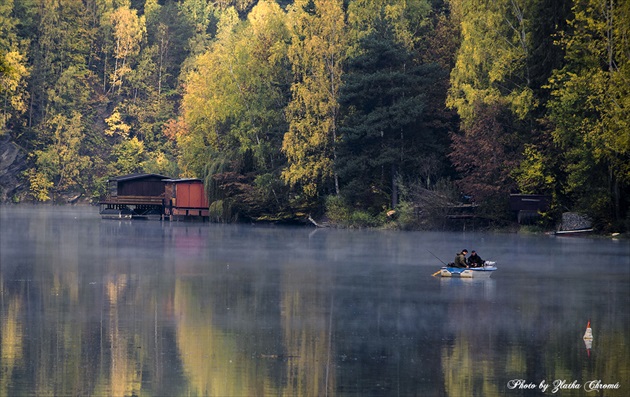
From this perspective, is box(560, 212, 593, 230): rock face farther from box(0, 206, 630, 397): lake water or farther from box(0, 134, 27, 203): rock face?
box(0, 134, 27, 203): rock face

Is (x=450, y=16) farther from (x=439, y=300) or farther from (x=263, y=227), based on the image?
(x=439, y=300)

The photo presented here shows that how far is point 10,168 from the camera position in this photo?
13112cm

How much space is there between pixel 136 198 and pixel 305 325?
243 feet

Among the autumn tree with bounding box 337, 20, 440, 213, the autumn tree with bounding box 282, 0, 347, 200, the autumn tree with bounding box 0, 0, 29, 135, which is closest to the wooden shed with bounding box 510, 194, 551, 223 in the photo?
the autumn tree with bounding box 337, 20, 440, 213

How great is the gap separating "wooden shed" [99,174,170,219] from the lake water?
157ft

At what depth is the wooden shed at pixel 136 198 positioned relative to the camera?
95.9 metres

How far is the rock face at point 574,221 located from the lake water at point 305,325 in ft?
60.5

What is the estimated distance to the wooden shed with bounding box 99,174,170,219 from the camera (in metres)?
95.9

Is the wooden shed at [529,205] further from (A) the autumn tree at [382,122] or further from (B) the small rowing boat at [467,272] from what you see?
(B) the small rowing boat at [467,272]

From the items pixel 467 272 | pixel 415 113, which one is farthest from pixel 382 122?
pixel 467 272

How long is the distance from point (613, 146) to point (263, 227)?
1091 inches

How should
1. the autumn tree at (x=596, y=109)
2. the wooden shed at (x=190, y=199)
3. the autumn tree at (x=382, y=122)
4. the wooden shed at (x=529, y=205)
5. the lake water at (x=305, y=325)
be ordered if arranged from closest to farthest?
1. the lake water at (x=305, y=325)
2. the autumn tree at (x=596, y=109)
3. the wooden shed at (x=529, y=205)
4. the autumn tree at (x=382, y=122)
5. the wooden shed at (x=190, y=199)

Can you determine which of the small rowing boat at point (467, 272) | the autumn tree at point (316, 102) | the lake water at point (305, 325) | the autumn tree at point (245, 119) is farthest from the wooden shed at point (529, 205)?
the small rowing boat at point (467, 272)

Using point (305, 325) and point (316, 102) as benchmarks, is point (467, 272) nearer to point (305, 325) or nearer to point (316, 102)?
point (305, 325)
